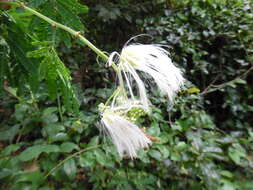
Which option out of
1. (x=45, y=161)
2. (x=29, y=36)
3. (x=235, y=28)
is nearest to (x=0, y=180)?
(x=45, y=161)

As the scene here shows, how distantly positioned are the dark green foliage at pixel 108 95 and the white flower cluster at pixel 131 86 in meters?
0.04

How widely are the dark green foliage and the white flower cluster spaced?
0.04 m

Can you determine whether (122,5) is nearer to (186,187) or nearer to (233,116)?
(233,116)

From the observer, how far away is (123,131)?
598 millimetres

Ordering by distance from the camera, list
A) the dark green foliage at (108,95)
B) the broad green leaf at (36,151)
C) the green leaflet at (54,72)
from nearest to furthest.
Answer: the green leaflet at (54,72) → the dark green foliage at (108,95) → the broad green leaf at (36,151)

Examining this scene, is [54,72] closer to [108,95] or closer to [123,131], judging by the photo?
[123,131]

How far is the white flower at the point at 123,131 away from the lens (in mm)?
579

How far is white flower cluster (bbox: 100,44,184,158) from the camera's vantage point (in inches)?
21.6

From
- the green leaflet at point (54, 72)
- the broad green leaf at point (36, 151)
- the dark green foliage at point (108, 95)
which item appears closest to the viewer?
the green leaflet at point (54, 72)

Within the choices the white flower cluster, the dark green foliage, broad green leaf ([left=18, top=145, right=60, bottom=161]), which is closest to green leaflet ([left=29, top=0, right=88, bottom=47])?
the dark green foliage

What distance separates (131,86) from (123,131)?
114 millimetres

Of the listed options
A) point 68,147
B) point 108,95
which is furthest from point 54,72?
point 108,95

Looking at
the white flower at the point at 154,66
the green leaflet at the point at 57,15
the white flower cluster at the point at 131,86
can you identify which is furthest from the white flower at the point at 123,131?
the green leaflet at the point at 57,15

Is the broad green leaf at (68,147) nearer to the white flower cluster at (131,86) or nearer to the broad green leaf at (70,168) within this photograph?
the broad green leaf at (70,168)
